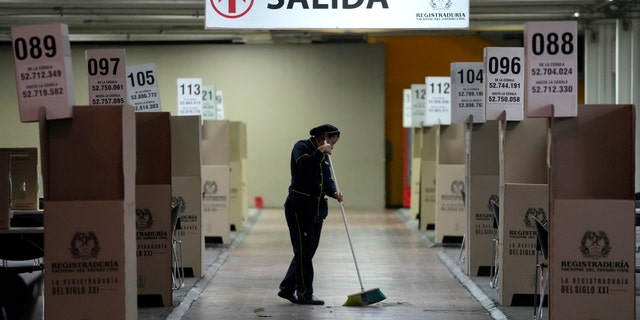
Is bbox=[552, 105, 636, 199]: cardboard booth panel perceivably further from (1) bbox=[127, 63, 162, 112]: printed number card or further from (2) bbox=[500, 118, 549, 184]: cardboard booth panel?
(1) bbox=[127, 63, 162, 112]: printed number card

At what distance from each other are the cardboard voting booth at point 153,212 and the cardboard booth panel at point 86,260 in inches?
113

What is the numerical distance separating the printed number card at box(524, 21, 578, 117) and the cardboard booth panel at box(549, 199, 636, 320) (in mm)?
746

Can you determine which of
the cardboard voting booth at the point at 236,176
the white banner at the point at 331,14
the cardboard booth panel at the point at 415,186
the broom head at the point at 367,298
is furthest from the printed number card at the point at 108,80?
the cardboard booth panel at the point at 415,186

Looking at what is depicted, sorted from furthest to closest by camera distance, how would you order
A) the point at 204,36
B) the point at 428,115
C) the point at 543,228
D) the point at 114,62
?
the point at 204,36 < the point at 428,115 < the point at 114,62 < the point at 543,228

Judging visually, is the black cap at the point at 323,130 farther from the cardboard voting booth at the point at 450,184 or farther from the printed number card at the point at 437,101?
the printed number card at the point at 437,101

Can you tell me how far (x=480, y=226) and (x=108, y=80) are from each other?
4.60 metres

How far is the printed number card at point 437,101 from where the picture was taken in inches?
716

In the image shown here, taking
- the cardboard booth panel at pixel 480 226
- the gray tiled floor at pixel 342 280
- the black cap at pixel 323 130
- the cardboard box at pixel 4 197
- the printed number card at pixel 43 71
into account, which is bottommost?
the gray tiled floor at pixel 342 280

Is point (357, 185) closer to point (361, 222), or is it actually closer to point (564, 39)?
point (361, 222)

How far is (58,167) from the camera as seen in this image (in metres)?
7.55

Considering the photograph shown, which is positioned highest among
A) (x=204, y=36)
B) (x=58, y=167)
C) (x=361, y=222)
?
(x=204, y=36)

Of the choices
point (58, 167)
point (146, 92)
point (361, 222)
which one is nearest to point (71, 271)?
point (58, 167)

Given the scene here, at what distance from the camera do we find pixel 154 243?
10555mm

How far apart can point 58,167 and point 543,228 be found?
3.81 meters
